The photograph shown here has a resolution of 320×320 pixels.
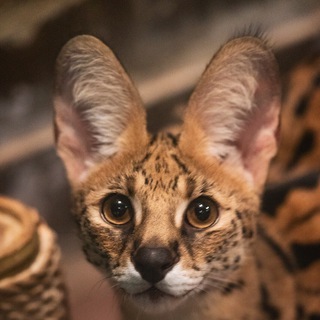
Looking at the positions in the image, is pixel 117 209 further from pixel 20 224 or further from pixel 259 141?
pixel 20 224

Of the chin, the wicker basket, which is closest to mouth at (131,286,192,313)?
the chin

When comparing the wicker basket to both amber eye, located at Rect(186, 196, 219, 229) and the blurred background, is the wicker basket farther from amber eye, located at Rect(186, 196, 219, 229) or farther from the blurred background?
amber eye, located at Rect(186, 196, 219, 229)

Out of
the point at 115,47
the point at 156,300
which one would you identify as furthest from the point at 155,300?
the point at 115,47

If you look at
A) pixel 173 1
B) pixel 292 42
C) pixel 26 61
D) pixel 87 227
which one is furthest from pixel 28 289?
pixel 292 42

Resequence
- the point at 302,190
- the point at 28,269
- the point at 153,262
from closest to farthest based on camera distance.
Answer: the point at 153,262
the point at 28,269
the point at 302,190

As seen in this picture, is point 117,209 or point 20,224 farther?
point 20,224

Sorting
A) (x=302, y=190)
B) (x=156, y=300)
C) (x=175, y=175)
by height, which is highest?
(x=175, y=175)
